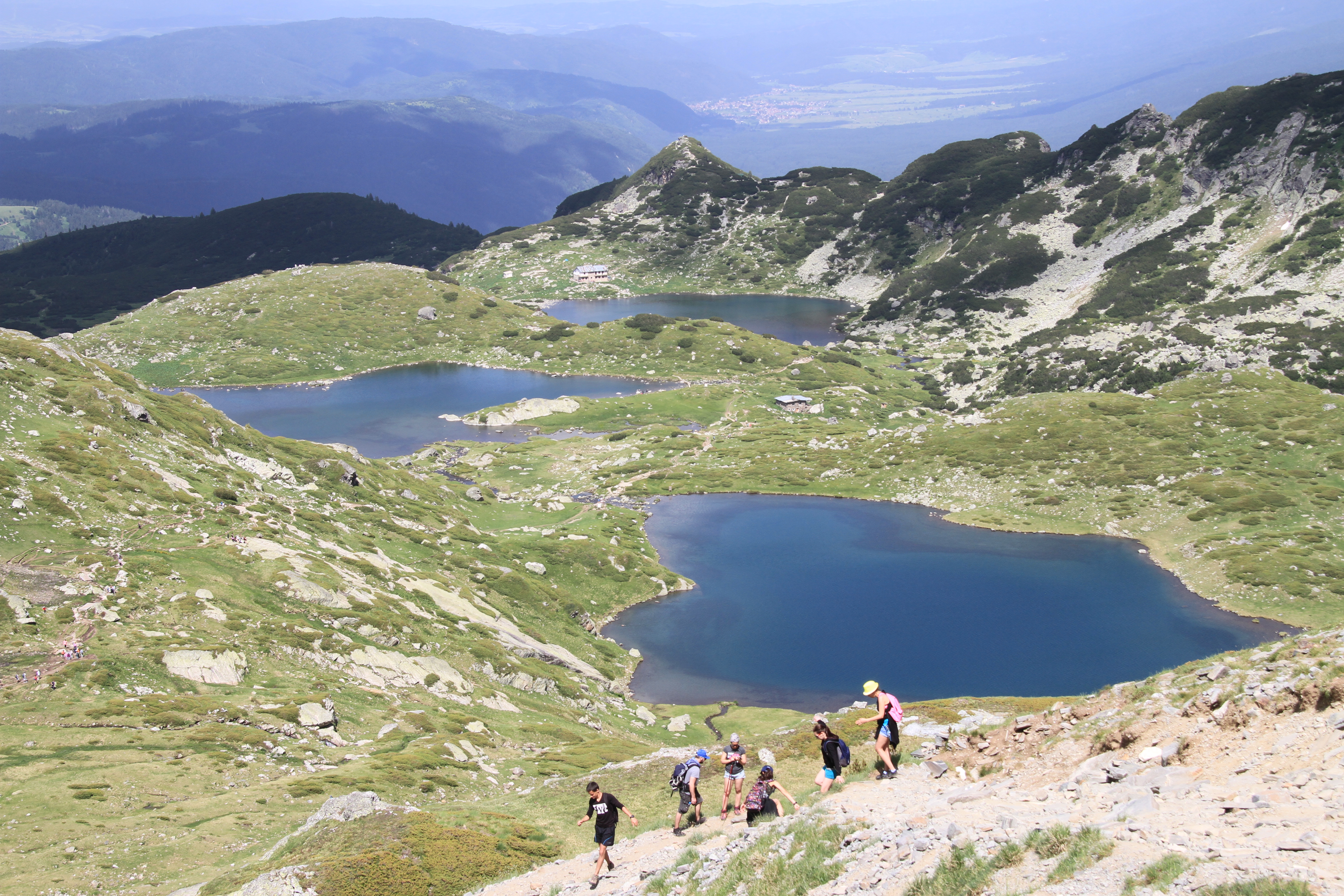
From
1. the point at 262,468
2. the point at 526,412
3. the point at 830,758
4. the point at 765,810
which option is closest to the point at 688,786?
the point at 765,810

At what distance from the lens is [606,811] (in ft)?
83.3

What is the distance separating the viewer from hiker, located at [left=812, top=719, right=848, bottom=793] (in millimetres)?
25797

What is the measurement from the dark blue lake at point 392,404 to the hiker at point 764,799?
A: 408 feet

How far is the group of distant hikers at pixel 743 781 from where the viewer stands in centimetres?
2494

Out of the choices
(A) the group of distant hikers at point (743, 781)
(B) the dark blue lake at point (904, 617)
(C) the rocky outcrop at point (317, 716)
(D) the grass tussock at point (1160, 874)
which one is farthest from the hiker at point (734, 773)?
(B) the dark blue lake at point (904, 617)

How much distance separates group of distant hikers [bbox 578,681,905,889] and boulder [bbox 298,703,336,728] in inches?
738

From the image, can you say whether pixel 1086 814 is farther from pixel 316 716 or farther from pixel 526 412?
pixel 526 412

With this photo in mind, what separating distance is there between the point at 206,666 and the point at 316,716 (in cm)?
632

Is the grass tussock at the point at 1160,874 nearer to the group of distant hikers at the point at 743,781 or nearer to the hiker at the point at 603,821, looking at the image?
the group of distant hikers at the point at 743,781

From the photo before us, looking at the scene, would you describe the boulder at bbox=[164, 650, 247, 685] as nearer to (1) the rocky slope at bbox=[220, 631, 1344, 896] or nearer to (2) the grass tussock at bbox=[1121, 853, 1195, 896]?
(1) the rocky slope at bbox=[220, 631, 1344, 896]

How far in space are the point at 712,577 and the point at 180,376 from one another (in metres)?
160

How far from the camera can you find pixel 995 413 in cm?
12825

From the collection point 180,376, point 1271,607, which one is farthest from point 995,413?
point 180,376

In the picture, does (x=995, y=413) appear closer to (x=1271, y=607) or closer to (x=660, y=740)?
(x=1271, y=607)
